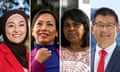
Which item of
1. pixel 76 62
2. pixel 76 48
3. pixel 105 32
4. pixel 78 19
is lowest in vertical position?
pixel 76 62

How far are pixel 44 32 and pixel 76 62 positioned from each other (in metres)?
0.41

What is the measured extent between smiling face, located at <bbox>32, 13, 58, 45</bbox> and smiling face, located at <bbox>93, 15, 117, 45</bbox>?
401 mm

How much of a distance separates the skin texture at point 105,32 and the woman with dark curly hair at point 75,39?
0.09 metres

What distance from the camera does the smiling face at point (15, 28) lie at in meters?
2.39

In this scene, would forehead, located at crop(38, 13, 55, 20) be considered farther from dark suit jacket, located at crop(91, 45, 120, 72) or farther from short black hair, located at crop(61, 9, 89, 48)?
dark suit jacket, located at crop(91, 45, 120, 72)

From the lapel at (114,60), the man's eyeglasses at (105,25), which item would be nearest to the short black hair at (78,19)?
the man's eyeglasses at (105,25)

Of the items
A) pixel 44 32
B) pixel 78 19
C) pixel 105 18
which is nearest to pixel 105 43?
pixel 105 18

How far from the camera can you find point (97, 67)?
242 cm

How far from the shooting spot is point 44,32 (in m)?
2.41

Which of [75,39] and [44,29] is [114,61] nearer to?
[75,39]

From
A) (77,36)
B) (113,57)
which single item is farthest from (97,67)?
(77,36)

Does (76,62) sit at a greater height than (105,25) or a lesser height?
lesser

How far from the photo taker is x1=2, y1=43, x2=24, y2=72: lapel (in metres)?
2.39

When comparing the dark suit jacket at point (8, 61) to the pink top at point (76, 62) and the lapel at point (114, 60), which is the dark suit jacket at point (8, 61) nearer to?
the pink top at point (76, 62)
